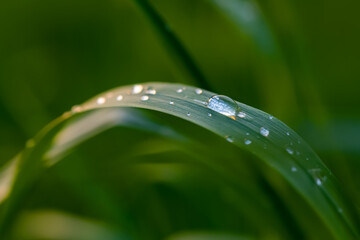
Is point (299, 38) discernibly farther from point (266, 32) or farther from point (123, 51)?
point (123, 51)

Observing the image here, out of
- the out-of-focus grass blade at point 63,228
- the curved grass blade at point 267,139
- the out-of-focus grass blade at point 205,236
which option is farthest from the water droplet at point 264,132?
Result: the out-of-focus grass blade at point 63,228

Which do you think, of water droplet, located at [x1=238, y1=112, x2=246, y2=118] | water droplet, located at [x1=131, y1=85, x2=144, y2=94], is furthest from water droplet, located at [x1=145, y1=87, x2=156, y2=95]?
water droplet, located at [x1=238, y1=112, x2=246, y2=118]

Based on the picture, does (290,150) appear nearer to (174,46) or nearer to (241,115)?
(241,115)

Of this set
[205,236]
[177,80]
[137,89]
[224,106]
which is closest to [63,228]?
[205,236]

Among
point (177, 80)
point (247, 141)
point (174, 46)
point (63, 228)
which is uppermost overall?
point (177, 80)

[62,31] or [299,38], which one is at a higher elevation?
[62,31]

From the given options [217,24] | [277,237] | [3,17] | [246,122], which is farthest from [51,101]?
[246,122]
